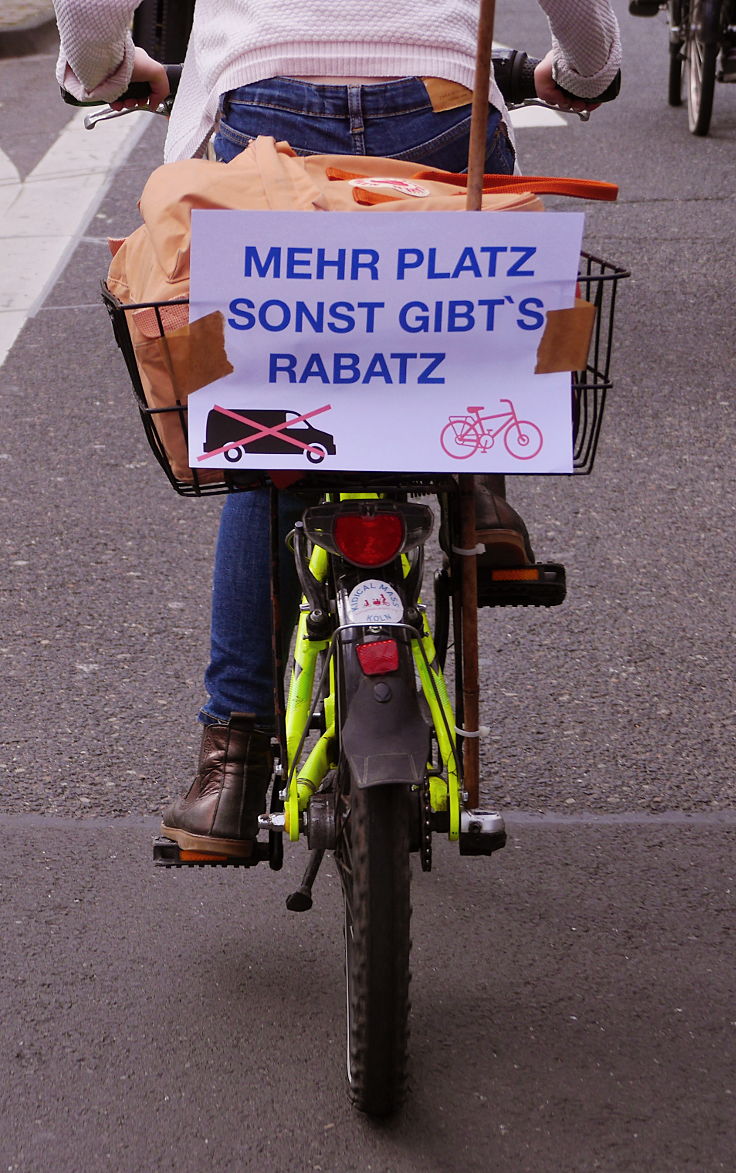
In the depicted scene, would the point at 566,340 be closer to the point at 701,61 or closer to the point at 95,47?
the point at 95,47

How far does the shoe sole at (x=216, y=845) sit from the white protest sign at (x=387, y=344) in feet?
2.83

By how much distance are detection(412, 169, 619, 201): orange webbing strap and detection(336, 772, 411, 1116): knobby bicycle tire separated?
876 mm

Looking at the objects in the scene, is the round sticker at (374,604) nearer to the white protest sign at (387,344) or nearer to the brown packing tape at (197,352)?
the white protest sign at (387,344)

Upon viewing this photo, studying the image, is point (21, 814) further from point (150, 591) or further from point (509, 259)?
point (509, 259)

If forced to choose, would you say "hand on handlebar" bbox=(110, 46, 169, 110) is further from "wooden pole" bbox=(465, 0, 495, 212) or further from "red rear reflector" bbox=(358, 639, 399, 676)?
"red rear reflector" bbox=(358, 639, 399, 676)

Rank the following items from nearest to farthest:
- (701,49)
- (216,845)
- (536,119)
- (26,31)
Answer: (216,845) < (701,49) < (536,119) < (26,31)

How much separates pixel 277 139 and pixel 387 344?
1.81ft

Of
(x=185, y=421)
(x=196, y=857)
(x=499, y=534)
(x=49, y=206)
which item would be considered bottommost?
(x=49, y=206)

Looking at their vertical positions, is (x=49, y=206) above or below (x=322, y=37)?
→ below

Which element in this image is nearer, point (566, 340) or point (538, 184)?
point (566, 340)

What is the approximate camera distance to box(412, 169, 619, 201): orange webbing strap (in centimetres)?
220

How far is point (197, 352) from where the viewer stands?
2.05 meters

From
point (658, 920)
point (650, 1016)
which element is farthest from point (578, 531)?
point (650, 1016)

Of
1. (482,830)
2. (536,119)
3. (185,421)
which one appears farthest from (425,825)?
(536,119)
